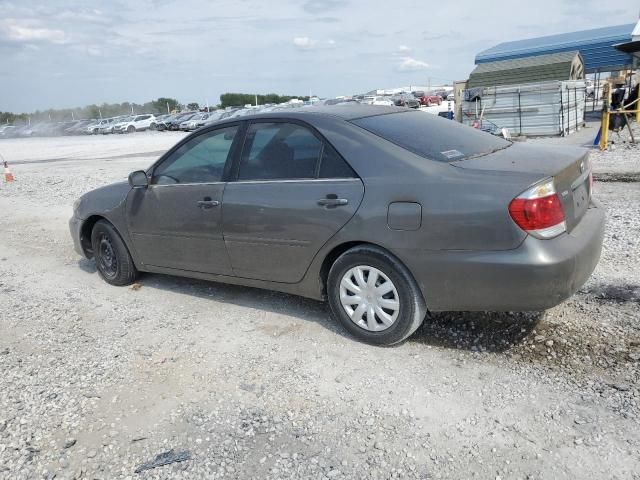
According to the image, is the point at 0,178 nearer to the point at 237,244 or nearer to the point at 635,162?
the point at 237,244

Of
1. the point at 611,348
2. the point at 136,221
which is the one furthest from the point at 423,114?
the point at 136,221

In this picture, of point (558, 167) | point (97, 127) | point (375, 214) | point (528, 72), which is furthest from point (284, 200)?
point (97, 127)

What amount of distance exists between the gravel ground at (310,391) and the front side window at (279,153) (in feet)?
3.85

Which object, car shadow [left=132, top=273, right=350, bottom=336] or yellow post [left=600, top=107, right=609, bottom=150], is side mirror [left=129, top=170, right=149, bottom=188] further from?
yellow post [left=600, top=107, right=609, bottom=150]

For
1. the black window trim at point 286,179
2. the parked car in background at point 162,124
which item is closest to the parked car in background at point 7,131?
the parked car in background at point 162,124

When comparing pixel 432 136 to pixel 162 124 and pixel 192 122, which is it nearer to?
pixel 192 122

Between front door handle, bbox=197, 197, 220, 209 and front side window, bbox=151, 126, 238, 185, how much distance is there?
0.54 feet

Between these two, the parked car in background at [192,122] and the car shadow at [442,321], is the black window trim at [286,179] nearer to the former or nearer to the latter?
the car shadow at [442,321]

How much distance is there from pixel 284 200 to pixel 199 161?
3.58ft

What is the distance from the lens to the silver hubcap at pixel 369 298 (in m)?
3.59

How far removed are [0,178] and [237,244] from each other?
1547cm

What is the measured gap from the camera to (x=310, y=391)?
3.32 meters

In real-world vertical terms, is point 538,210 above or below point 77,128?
below

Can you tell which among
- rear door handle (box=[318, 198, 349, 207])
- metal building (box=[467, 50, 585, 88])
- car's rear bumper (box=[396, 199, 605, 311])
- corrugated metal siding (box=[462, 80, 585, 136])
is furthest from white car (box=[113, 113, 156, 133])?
car's rear bumper (box=[396, 199, 605, 311])
